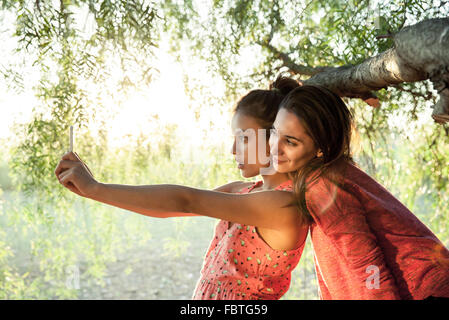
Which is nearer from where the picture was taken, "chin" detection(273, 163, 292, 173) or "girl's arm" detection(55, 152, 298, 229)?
"girl's arm" detection(55, 152, 298, 229)

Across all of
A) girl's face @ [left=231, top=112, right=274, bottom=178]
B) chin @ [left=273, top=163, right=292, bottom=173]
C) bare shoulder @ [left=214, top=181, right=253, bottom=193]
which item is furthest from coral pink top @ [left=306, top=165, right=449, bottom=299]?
bare shoulder @ [left=214, top=181, right=253, bottom=193]

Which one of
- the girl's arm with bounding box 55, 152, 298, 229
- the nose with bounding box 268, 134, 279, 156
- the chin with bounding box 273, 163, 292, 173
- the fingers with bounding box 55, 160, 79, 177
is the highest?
the nose with bounding box 268, 134, 279, 156

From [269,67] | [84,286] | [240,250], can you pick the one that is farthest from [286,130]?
[84,286]

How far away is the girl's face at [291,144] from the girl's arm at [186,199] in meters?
0.09

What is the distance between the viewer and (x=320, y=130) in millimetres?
999

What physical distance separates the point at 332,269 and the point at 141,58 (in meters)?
0.83

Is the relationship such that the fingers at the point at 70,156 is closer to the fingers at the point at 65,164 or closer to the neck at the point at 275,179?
the fingers at the point at 65,164

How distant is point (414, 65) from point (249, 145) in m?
0.43

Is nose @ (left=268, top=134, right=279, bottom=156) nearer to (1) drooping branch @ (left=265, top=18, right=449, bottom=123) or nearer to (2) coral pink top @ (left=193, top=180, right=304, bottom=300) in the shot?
(2) coral pink top @ (left=193, top=180, right=304, bottom=300)

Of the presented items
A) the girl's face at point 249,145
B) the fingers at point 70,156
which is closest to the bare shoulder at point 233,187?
the girl's face at point 249,145

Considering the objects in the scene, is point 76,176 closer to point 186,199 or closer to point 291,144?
point 186,199

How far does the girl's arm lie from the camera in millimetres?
840

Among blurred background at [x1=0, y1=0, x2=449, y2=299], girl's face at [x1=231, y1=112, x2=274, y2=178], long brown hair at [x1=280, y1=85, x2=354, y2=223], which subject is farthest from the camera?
blurred background at [x1=0, y1=0, x2=449, y2=299]

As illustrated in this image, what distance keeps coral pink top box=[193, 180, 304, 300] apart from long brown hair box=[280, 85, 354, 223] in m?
0.08
